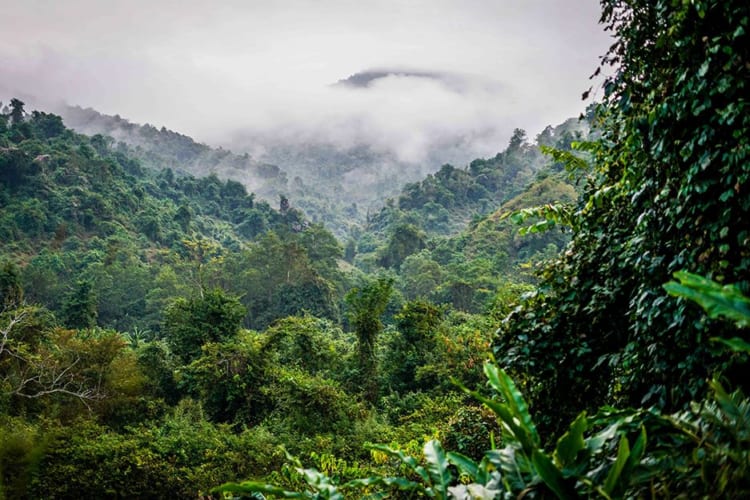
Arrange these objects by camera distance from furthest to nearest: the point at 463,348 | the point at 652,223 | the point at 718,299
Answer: the point at 463,348, the point at 652,223, the point at 718,299

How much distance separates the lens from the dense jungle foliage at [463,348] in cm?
112

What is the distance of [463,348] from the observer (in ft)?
36.2

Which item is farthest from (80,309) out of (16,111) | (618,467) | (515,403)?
(16,111)

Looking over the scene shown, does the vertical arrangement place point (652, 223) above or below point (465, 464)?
above

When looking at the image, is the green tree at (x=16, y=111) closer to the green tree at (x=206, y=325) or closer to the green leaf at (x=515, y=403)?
the green tree at (x=206, y=325)

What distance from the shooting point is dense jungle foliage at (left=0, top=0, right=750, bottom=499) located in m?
1.12

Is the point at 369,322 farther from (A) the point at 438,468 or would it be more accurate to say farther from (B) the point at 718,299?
(B) the point at 718,299

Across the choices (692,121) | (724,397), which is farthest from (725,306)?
(692,121)

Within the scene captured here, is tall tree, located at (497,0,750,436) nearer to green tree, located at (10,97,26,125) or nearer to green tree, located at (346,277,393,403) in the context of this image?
green tree, located at (346,277,393,403)

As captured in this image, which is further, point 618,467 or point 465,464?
point 465,464

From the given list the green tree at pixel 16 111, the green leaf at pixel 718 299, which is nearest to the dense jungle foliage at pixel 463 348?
the green leaf at pixel 718 299

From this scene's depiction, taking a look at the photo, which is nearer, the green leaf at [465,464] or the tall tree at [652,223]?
the green leaf at [465,464]

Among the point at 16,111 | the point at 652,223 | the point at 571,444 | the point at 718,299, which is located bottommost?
the point at 571,444

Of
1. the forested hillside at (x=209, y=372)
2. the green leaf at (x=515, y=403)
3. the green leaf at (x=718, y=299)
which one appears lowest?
the forested hillside at (x=209, y=372)
